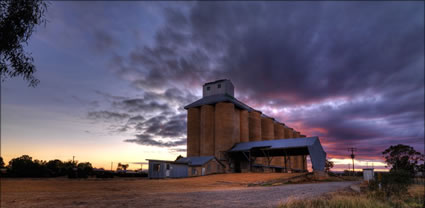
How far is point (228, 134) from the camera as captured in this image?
2504 inches

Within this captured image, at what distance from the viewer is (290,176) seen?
39.2m

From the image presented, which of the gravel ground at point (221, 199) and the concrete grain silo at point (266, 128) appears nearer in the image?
the gravel ground at point (221, 199)

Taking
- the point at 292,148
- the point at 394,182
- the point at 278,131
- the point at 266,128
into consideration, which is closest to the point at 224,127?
the point at 292,148

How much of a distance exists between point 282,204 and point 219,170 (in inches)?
1810

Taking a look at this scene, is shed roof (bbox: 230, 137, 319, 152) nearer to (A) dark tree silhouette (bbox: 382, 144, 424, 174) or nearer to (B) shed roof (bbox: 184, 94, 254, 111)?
(B) shed roof (bbox: 184, 94, 254, 111)

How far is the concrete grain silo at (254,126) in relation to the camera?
75.9 m

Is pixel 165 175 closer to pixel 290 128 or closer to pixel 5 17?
pixel 5 17

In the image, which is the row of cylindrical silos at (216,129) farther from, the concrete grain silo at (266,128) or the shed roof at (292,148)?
the concrete grain silo at (266,128)

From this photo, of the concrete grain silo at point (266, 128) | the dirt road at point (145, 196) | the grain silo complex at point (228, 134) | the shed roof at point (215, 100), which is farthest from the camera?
the concrete grain silo at point (266, 128)

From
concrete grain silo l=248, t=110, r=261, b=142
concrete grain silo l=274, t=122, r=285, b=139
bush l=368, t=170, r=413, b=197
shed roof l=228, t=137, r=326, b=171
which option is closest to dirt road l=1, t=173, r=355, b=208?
bush l=368, t=170, r=413, b=197

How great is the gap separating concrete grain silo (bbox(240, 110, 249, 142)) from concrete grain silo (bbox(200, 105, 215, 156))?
7838 millimetres

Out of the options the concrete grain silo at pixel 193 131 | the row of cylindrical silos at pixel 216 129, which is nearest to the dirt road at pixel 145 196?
the row of cylindrical silos at pixel 216 129

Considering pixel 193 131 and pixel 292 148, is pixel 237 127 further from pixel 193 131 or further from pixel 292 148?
pixel 292 148

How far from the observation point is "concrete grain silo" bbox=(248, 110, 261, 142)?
75938 mm
